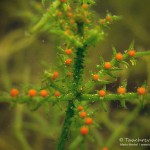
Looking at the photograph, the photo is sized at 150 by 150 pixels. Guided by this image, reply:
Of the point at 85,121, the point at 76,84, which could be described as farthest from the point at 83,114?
the point at 76,84

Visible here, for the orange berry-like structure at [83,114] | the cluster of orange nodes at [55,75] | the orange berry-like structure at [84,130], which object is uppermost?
the cluster of orange nodes at [55,75]

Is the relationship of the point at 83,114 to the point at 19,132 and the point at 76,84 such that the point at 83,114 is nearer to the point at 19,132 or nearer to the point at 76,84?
the point at 76,84

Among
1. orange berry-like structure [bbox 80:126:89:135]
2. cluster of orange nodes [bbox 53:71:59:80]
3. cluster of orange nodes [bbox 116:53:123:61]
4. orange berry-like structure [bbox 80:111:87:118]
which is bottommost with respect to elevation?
orange berry-like structure [bbox 80:126:89:135]

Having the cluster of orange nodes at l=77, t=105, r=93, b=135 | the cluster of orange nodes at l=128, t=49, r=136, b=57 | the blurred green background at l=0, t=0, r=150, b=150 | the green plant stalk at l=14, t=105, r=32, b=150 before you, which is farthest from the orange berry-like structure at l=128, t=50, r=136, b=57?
the blurred green background at l=0, t=0, r=150, b=150

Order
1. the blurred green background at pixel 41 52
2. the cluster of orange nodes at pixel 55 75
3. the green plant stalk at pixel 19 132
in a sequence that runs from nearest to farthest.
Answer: the cluster of orange nodes at pixel 55 75 → the green plant stalk at pixel 19 132 → the blurred green background at pixel 41 52

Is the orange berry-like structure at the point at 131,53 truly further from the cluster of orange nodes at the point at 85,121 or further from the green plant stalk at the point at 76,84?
the cluster of orange nodes at the point at 85,121

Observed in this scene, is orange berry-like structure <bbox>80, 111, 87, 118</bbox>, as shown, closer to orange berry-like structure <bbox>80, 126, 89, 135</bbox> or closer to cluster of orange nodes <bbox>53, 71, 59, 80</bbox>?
orange berry-like structure <bbox>80, 126, 89, 135</bbox>

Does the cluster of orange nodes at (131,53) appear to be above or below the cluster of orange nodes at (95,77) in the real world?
above

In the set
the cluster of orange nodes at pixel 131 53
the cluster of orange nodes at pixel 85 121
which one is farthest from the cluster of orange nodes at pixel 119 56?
the cluster of orange nodes at pixel 85 121

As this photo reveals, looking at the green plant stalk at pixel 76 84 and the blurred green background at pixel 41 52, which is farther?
the blurred green background at pixel 41 52

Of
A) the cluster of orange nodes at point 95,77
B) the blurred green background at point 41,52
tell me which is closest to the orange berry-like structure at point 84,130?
the cluster of orange nodes at point 95,77

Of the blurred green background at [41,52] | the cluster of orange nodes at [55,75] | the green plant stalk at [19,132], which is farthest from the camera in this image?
the blurred green background at [41,52]
